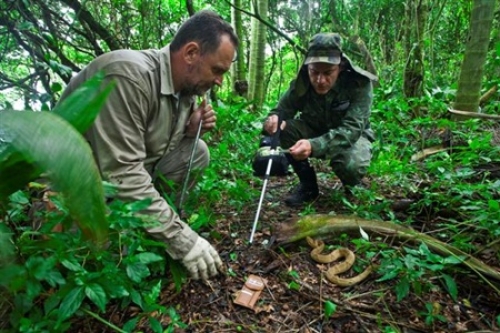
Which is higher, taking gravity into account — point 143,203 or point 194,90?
point 194,90

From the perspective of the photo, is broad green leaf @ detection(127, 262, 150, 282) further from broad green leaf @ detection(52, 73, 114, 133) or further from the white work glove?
broad green leaf @ detection(52, 73, 114, 133)

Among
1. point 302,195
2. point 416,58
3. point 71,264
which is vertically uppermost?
point 416,58

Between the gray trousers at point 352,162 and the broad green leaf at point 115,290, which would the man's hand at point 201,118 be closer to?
the gray trousers at point 352,162

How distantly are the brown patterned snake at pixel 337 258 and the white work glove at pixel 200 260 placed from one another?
62cm

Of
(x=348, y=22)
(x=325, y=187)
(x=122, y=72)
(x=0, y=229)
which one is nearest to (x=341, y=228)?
(x=325, y=187)

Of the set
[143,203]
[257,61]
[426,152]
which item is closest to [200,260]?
[143,203]

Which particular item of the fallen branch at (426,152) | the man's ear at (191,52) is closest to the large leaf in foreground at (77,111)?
the man's ear at (191,52)

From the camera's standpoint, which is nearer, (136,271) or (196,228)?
(136,271)

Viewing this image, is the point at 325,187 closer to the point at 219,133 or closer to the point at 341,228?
the point at 341,228

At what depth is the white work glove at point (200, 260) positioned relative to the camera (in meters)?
1.87

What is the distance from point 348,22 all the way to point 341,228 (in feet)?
29.8

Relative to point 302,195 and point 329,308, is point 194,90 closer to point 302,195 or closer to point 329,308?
point 302,195

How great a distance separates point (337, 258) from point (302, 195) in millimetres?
1117

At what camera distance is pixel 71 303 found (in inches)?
51.6
